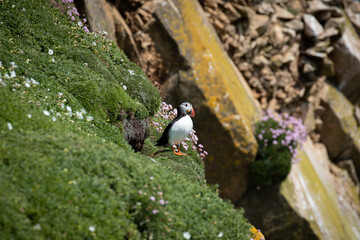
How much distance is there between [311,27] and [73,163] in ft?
44.4

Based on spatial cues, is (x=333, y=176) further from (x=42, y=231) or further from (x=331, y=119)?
(x=42, y=231)

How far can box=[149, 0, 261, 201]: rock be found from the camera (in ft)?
35.8

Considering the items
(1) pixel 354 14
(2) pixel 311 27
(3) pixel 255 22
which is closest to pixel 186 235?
(3) pixel 255 22

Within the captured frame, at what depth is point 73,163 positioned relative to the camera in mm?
3609

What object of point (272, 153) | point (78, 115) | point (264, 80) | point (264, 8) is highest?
point (264, 8)

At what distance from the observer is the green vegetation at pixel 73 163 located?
3162mm

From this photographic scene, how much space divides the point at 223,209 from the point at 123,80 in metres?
3.73

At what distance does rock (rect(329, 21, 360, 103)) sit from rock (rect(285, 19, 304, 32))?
235 centimetres

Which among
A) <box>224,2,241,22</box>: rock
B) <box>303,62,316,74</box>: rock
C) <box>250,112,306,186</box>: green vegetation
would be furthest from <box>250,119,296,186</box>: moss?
<box>303,62,316,74</box>: rock

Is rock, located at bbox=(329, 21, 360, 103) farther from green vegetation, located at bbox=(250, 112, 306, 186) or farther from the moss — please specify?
the moss

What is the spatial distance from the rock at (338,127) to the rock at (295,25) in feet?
10.2

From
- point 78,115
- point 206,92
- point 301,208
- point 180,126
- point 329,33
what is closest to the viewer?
point 78,115

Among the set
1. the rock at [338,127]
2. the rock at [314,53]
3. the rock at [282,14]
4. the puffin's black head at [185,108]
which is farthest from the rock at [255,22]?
the puffin's black head at [185,108]

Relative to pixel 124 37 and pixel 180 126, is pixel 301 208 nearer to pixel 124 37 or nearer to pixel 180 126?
pixel 180 126
